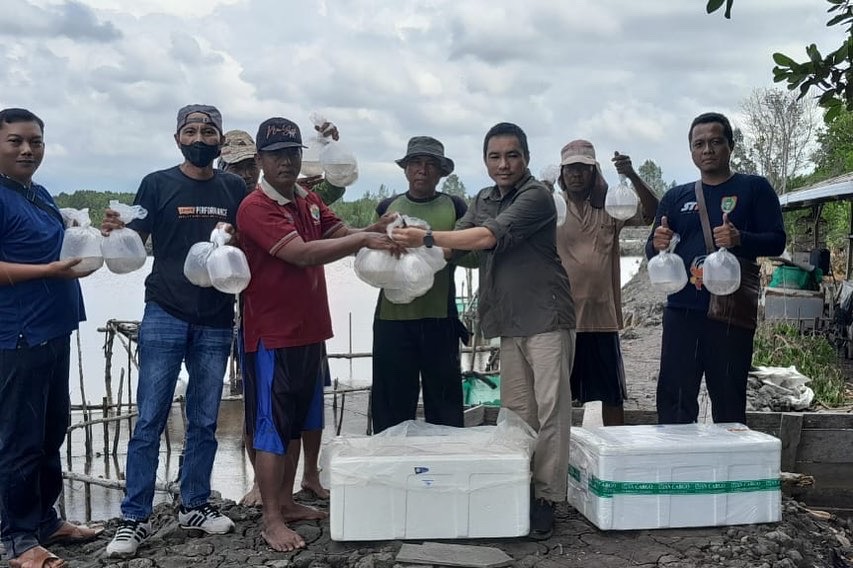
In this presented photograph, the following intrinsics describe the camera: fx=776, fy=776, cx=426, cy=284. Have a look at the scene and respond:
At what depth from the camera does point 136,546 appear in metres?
3.63

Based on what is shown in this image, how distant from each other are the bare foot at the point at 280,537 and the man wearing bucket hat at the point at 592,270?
74.9 inches

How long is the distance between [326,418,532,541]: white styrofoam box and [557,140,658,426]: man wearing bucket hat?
115 cm

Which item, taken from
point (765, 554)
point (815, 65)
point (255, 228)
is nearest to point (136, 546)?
point (255, 228)

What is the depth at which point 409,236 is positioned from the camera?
3637mm

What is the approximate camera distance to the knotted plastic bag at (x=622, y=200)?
438cm

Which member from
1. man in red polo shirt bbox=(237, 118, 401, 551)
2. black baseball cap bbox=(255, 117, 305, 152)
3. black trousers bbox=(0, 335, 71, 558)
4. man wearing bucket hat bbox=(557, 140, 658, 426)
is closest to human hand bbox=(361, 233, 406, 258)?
man in red polo shirt bbox=(237, 118, 401, 551)

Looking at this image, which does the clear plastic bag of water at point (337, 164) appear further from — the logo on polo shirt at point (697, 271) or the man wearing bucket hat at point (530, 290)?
the logo on polo shirt at point (697, 271)

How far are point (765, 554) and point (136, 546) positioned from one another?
116 inches

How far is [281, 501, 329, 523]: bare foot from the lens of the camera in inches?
155

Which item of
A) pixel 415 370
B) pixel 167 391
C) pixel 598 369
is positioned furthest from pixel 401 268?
pixel 598 369

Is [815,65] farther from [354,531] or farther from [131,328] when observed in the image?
[131,328]

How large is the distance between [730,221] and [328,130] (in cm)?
223

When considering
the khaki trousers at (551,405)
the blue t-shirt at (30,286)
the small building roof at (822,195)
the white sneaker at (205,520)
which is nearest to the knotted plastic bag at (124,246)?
the blue t-shirt at (30,286)

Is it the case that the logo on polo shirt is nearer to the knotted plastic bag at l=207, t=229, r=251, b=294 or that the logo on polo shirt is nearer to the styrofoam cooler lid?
the styrofoam cooler lid
